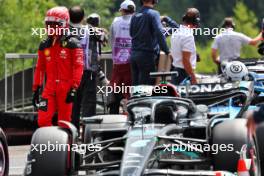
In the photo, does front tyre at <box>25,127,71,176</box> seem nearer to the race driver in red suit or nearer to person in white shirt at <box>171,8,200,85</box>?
the race driver in red suit

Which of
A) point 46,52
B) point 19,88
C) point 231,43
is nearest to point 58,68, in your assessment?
point 46,52

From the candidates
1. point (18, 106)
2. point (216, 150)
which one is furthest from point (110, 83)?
point (216, 150)

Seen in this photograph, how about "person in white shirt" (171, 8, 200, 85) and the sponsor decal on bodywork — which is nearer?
the sponsor decal on bodywork

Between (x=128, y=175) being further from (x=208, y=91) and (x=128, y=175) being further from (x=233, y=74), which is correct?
(x=233, y=74)

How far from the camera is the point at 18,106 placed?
69.0 ft

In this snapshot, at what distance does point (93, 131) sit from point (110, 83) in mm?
5463

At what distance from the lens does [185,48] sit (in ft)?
57.2

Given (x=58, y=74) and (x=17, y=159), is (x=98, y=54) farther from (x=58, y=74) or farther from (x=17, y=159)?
(x=58, y=74)

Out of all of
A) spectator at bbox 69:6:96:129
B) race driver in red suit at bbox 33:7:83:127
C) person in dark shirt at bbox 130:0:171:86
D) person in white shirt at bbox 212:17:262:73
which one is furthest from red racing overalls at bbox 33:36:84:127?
person in white shirt at bbox 212:17:262:73

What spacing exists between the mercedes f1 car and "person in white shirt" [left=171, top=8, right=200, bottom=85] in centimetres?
396

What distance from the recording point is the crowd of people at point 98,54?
597 inches

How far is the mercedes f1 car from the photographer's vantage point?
1180cm

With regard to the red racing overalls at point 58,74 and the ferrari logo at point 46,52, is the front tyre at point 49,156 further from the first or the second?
the ferrari logo at point 46,52

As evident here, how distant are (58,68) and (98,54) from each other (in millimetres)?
2600
